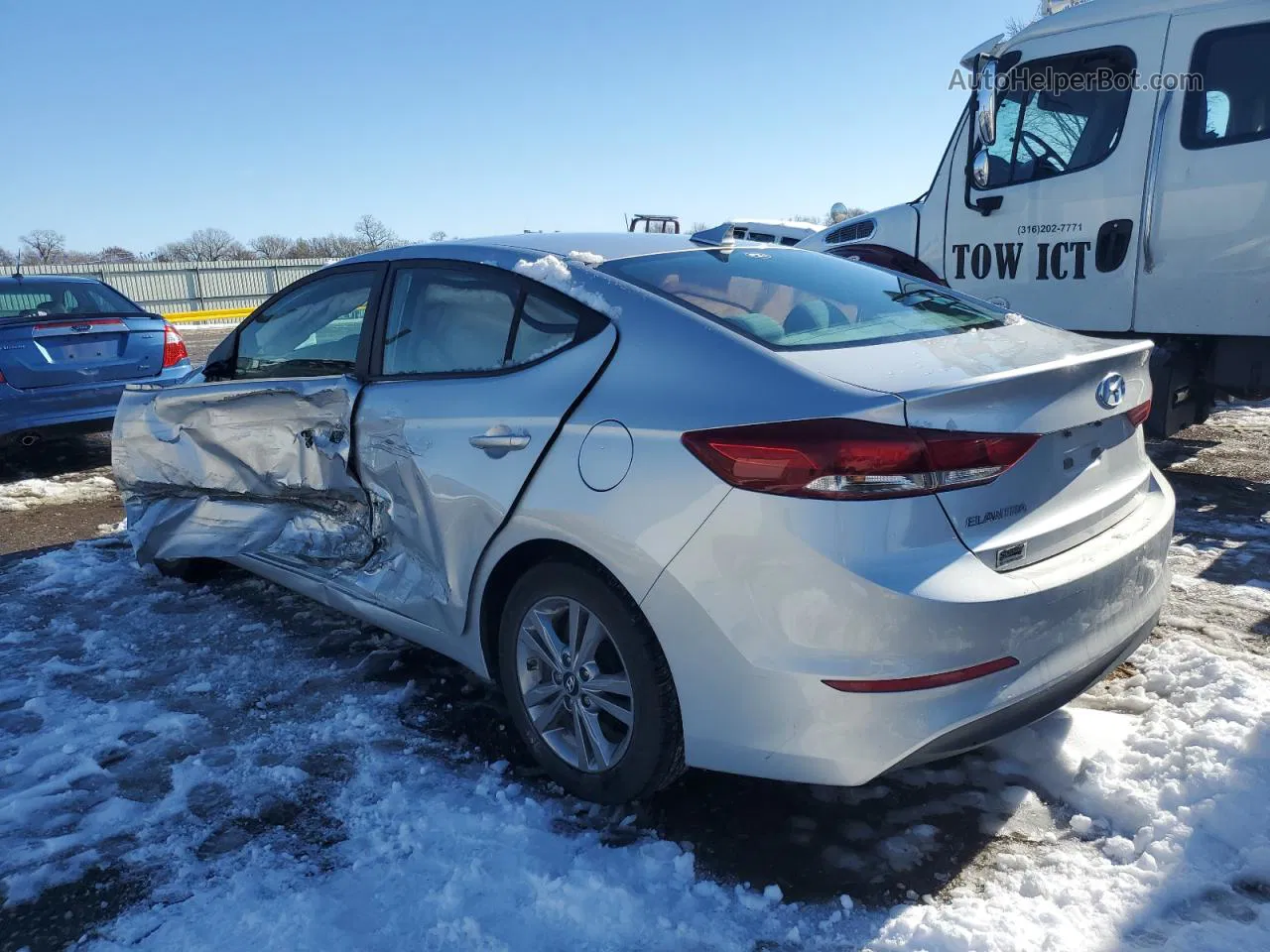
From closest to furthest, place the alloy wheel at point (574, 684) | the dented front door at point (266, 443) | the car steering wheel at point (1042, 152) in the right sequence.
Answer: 1. the alloy wheel at point (574, 684)
2. the dented front door at point (266, 443)
3. the car steering wheel at point (1042, 152)

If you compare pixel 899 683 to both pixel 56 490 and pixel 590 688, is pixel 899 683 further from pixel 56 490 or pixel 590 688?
pixel 56 490

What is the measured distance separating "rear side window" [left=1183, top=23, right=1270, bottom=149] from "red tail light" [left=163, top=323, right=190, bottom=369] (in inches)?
280

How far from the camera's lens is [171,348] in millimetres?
7508

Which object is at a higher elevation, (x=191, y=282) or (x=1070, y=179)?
(x=1070, y=179)

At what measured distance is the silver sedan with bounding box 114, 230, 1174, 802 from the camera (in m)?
2.11

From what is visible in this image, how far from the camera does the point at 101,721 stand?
328cm

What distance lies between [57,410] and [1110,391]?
6.91 meters

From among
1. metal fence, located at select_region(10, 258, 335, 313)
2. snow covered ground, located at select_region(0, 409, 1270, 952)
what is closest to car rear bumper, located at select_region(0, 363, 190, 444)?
snow covered ground, located at select_region(0, 409, 1270, 952)

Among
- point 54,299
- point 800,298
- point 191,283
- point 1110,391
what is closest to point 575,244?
point 800,298

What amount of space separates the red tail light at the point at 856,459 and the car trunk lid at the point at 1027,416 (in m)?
0.03

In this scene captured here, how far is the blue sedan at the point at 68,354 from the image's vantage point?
6660mm

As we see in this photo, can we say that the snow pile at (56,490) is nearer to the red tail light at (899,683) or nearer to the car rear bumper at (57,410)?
the car rear bumper at (57,410)

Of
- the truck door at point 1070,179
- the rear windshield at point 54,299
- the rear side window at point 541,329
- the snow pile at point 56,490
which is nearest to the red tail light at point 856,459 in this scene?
the rear side window at point 541,329

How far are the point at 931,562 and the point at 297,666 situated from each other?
2.61 m
